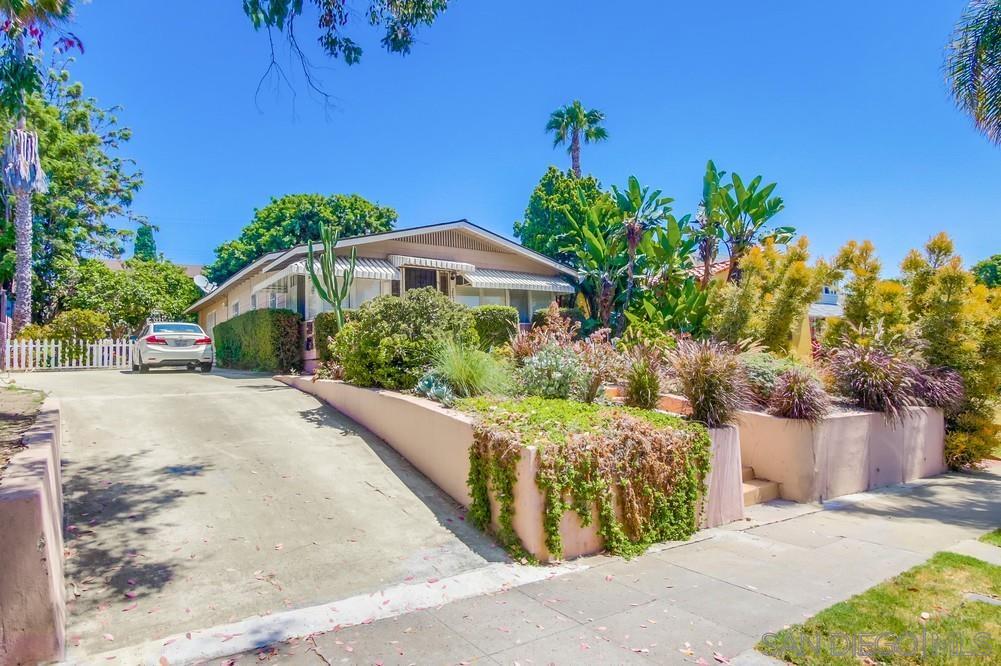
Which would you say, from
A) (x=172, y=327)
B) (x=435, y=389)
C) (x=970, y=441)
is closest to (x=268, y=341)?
(x=172, y=327)

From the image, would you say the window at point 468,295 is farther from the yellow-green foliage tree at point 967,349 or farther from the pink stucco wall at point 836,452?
the yellow-green foliage tree at point 967,349

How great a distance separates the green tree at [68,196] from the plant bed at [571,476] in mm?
26662

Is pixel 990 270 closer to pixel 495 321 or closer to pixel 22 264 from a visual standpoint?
pixel 495 321

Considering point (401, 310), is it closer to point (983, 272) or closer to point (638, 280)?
point (638, 280)

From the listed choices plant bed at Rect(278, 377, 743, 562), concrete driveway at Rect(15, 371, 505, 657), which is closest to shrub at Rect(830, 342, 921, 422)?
plant bed at Rect(278, 377, 743, 562)

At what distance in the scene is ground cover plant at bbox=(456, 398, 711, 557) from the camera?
16.6 ft

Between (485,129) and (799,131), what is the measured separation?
24.6 feet

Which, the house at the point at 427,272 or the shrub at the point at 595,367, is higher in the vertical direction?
the house at the point at 427,272

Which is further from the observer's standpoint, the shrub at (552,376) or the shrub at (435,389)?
the shrub at (552,376)

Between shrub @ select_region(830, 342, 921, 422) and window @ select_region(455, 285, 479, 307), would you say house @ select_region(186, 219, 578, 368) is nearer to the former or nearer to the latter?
window @ select_region(455, 285, 479, 307)

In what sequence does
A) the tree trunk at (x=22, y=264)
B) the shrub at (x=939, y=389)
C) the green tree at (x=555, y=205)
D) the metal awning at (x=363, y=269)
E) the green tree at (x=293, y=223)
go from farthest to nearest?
the green tree at (x=293, y=223) → the green tree at (x=555, y=205) → the tree trunk at (x=22, y=264) → the metal awning at (x=363, y=269) → the shrub at (x=939, y=389)

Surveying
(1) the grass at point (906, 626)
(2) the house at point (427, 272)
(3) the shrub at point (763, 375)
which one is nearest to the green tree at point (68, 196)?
(2) the house at point (427, 272)

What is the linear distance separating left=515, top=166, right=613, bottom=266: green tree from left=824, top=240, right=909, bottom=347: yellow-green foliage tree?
1832 centimetres

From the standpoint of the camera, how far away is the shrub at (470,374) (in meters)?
7.43
